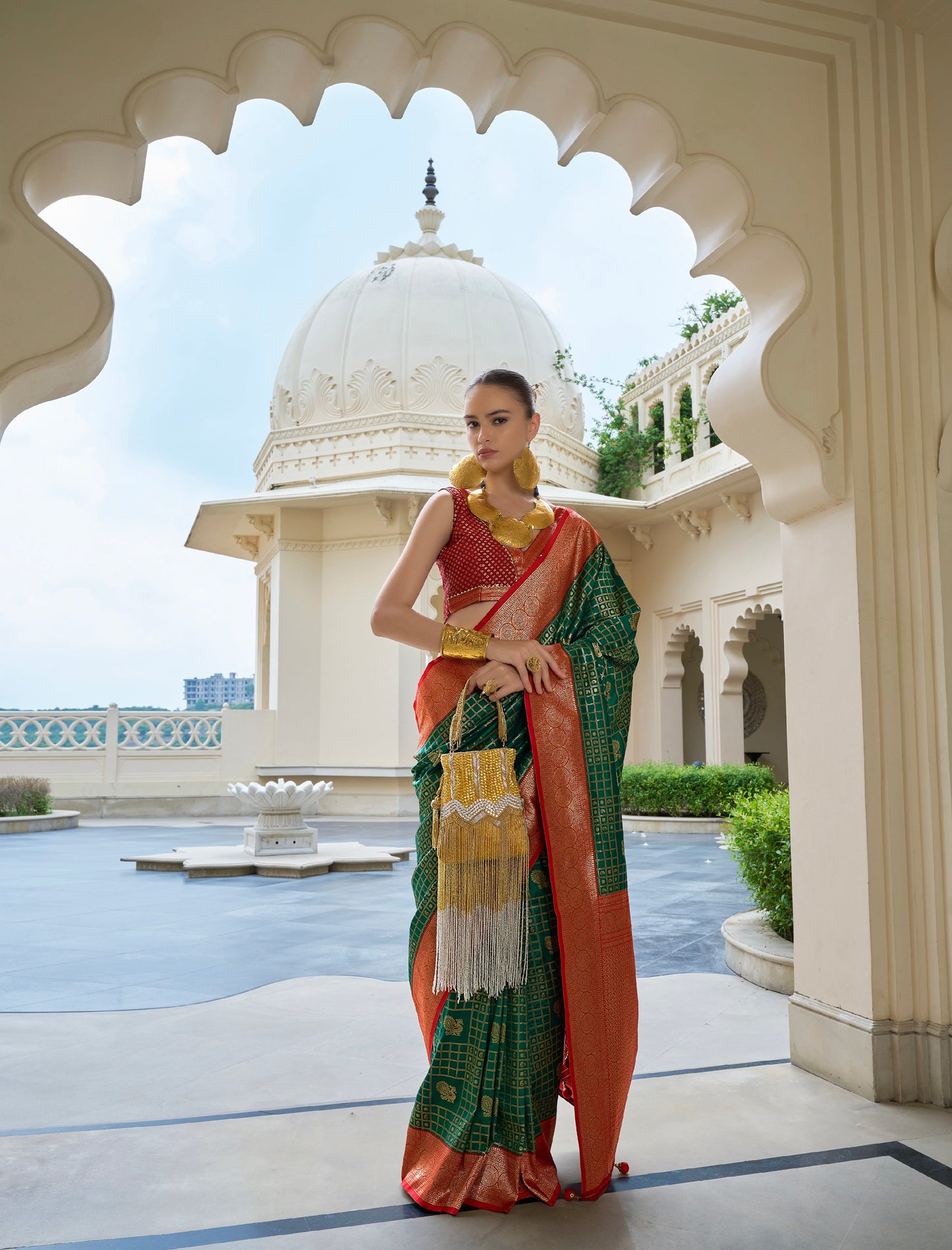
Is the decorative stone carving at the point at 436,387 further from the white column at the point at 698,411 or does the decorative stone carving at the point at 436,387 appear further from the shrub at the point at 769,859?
the shrub at the point at 769,859

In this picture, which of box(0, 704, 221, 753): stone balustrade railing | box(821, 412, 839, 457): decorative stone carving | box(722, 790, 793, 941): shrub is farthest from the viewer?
box(0, 704, 221, 753): stone balustrade railing

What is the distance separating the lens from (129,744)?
1223 centimetres

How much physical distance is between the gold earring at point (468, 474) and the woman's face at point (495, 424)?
0.8 inches

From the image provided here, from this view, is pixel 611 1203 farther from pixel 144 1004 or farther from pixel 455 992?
pixel 144 1004

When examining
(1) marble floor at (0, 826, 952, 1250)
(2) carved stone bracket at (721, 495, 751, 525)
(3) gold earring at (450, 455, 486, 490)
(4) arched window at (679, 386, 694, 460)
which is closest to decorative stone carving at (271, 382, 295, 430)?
(4) arched window at (679, 386, 694, 460)

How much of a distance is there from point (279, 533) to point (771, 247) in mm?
9671

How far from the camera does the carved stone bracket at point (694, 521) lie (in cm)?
1129

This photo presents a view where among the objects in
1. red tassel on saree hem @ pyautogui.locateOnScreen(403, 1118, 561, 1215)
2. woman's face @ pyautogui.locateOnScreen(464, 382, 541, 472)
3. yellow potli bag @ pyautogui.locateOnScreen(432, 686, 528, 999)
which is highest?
woman's face @ pyautogui.locateOnScreen(464, 382, 541, 472)

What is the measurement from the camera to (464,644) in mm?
2049

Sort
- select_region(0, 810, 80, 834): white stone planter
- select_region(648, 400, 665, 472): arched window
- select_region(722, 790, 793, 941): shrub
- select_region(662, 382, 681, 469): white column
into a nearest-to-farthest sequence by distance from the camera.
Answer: select_region(722, 790, 793, 941): shrub, select_region(0, 810, 80, 834): white stone planter, select_region(662, 382, 681, 469): white column, select_region(648, 400, 665, 472): arched window

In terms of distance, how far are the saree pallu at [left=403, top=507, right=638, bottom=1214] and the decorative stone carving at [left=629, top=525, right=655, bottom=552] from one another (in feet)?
34.3

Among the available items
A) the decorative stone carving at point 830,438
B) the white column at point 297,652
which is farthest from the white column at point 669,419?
the decorative stone carving at point 830,438

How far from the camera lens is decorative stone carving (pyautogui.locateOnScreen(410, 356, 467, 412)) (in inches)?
478

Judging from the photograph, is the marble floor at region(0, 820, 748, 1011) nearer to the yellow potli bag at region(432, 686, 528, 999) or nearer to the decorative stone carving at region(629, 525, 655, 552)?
the yellow potli bag at region(432, 686, 528, 999)
